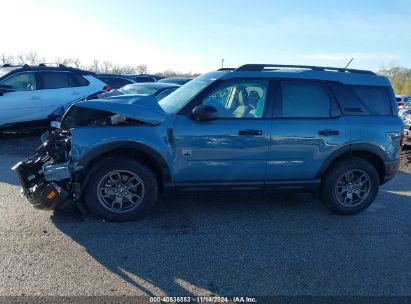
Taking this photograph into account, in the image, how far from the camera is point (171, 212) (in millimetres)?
4680

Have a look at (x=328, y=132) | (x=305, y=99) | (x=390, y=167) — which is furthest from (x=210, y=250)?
(x=390, y=167)

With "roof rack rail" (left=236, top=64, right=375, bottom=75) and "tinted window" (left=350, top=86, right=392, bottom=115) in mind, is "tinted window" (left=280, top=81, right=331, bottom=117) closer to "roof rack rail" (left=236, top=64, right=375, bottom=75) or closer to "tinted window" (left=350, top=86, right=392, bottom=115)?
"roof rack rail" (left=236, top=64, right=375, bottom=75)

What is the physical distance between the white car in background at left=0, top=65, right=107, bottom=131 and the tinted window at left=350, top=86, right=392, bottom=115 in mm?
7242

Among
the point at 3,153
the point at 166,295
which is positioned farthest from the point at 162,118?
the point at 3,153

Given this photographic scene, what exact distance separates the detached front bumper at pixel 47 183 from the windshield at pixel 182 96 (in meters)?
1.39

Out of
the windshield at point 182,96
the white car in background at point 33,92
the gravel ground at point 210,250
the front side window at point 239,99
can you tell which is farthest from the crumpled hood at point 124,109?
the white car in background at point 33,92

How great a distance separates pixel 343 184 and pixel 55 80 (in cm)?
763

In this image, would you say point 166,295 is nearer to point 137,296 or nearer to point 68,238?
point 137,296

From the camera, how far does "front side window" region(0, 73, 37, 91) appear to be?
28.5 ft

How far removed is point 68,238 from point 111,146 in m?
1.09

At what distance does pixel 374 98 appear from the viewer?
4809mm

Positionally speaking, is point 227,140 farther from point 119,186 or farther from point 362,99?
point 362,99

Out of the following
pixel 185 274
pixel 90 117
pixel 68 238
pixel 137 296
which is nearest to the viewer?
pixel 137 296

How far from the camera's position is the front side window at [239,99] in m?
4.42
